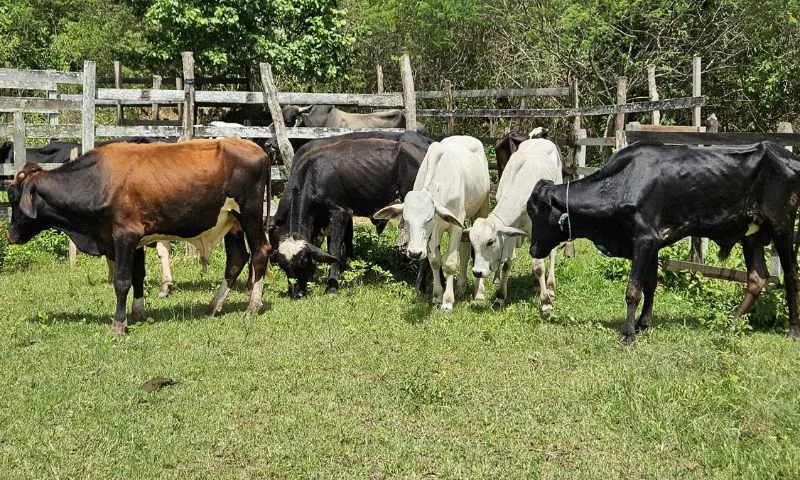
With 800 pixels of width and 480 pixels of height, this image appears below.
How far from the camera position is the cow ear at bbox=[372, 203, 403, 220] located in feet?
30.5

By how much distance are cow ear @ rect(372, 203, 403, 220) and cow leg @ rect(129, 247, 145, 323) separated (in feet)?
8.55

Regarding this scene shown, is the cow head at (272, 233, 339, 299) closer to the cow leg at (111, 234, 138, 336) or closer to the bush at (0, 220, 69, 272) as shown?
the cow leg at (111, 234, 138, 336)

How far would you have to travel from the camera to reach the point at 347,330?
845 centimetres

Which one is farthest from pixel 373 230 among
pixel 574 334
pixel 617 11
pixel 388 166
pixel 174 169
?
pixel 617 11

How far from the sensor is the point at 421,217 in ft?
29.5

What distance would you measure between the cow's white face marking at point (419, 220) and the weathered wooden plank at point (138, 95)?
17.5ft

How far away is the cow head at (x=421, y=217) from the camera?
29.0 feet

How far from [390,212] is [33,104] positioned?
7.12 meters

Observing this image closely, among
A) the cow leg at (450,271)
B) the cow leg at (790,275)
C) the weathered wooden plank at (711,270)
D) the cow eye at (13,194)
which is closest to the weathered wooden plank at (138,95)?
the cow eye at (13,194)

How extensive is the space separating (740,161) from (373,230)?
6.59 meters

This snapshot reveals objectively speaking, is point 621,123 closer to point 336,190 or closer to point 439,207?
point 336,190

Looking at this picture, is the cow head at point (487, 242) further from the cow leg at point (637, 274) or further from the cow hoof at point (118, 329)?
the cow hoof at point (118, 329)

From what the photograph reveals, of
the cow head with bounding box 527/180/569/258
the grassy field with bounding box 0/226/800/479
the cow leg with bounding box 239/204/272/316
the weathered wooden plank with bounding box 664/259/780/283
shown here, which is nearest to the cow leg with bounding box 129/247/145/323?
the grassy field with bounding box 0/226/800/479

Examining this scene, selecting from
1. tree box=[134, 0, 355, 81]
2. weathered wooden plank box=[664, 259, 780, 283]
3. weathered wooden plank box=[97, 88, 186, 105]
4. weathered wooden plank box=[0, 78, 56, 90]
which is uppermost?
tree box=[134, 0, 355, 81]
